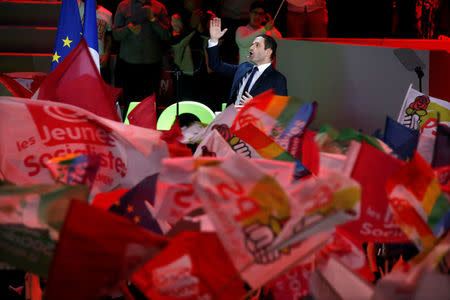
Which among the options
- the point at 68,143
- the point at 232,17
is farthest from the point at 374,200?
the point at 232,17

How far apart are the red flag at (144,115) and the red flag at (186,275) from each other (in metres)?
1.67

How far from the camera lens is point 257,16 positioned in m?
5.70

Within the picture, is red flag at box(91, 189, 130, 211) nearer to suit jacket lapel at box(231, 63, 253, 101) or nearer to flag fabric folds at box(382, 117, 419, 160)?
flag fabric folds at box(382, 117, 419, 160)

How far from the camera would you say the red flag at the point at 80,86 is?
2637mm

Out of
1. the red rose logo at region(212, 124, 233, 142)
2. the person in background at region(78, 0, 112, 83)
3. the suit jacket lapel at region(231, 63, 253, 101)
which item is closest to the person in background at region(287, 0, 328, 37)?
the suit jacket lapel at region(231, 63, 253, 101)

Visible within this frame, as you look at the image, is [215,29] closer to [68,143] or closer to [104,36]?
[104,36]

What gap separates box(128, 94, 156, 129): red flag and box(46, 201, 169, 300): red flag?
5.68 ft

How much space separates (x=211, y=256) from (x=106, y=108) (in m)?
1.43

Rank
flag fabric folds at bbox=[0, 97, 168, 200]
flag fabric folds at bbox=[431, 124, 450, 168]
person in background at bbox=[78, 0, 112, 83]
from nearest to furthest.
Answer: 1. flag fabric folds at bbox=[431, 124, 450, 168]
2. flag fabric folds at bbox=[0, 97, 168, 200]
3. person in background at bbox=[78, 0, 112, 83]

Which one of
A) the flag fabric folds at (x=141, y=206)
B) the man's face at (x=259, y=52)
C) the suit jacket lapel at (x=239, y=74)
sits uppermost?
the flag fabric folds at (x=141, y=206)

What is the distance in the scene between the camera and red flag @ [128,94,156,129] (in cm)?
303

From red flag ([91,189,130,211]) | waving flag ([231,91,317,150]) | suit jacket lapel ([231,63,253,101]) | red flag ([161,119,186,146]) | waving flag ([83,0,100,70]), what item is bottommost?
suit jacket lapel ([231,63,253,101])

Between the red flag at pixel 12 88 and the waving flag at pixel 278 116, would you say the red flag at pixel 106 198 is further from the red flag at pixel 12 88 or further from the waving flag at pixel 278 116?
the red flag at pixel 12 88

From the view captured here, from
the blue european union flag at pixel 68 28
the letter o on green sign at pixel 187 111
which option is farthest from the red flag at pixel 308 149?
the letter o on green sign at pixel 187 111
